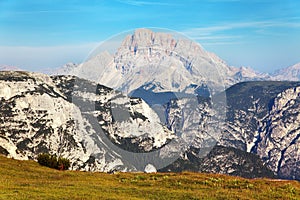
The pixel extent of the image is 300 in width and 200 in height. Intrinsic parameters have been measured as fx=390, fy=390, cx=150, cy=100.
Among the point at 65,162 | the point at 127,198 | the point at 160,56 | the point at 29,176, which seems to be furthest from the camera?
the point at 160,56

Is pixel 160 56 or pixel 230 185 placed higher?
pixel 160 56

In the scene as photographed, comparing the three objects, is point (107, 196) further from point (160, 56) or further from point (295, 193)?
point (160, 56)

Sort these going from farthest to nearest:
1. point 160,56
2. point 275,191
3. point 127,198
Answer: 1. point 160,56
2. point 275,191
3. point 127,198

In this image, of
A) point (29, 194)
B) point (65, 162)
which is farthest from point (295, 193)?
point (65, 162)

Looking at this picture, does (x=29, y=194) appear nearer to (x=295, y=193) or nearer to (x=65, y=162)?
(x=295, y=193)

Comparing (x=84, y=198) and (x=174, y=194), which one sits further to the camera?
(x=174, y=194)

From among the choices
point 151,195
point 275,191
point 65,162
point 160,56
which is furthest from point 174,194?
point 160,56
